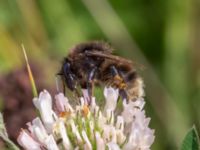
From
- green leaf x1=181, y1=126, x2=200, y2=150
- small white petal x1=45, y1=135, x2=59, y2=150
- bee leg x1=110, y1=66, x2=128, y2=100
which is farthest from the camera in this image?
bee leg x1=110, y1=66, x2=128, y2=100

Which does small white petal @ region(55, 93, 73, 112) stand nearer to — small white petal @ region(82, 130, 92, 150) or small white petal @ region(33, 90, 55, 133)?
small white petal @ region(33, 90, 55, 133)

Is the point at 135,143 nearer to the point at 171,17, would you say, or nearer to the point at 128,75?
the point at 128,75

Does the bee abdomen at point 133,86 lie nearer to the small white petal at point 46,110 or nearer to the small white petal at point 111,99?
the small white petal at point 111,99

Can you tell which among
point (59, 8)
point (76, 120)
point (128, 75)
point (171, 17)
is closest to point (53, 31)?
point (59, 8)

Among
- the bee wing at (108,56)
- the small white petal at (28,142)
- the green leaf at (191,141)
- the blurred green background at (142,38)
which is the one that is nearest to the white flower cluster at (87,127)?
the small white petal at (28,142)

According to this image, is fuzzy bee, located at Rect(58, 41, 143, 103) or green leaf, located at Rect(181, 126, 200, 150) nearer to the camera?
green leaf, located at Rect(181, 126, 200, 150)

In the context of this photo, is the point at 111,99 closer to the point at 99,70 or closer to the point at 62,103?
the point at 62,103

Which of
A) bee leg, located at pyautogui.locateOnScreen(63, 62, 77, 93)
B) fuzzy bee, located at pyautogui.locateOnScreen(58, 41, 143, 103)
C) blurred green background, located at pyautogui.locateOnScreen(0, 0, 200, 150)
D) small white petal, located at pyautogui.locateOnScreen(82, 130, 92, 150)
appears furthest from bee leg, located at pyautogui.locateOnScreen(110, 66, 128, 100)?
blurred green background, located at pyautogui.locateOnScreen(0, 0, 200, 150)
